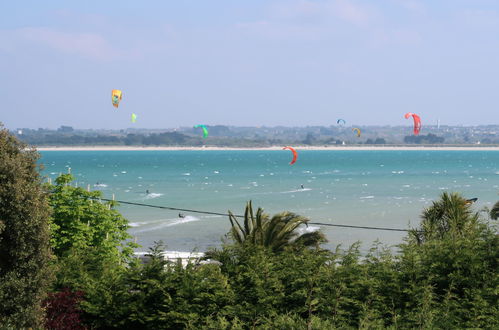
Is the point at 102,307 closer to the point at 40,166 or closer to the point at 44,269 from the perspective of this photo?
the point at 44,269

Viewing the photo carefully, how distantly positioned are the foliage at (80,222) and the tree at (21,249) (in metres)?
12.0

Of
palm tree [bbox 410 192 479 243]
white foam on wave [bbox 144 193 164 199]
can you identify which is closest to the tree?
palm tree [bbox 410 192 479 243]

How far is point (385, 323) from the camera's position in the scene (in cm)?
1148

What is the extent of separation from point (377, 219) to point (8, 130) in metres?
56.3

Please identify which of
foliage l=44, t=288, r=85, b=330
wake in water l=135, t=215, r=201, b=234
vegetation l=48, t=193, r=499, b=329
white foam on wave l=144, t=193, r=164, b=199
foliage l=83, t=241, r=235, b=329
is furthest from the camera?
white foam on wave l=144, t=193, r=164, b=199

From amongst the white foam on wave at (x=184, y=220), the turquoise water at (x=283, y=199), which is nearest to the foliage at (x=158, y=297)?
the turquoise water at (x=283, y=199)

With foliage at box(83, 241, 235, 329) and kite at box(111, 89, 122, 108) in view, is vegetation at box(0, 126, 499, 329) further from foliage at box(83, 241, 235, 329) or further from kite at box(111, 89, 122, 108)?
kite at box(111, 89, 122, 108)

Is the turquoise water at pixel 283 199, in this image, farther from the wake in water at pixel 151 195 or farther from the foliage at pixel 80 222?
the foliage at pixel 80 222

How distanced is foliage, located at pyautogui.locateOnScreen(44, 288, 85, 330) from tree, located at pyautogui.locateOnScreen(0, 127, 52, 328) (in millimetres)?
386

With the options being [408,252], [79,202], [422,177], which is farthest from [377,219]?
[422,177]

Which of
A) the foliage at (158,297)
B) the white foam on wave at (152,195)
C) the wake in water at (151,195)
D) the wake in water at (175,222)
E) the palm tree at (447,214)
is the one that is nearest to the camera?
the foliage at (158,297)

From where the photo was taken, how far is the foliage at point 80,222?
2491cm

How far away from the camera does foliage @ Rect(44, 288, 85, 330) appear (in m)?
12.5

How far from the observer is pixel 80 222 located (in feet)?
83.4
